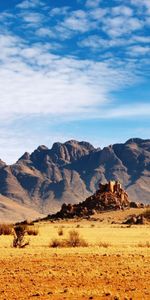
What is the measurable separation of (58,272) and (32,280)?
1.94m

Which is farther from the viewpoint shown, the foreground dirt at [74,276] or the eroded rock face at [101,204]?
the eroded rock face at [101,204]

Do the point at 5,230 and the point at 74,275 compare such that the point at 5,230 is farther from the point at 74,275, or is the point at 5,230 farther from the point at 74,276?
the point at 74,276

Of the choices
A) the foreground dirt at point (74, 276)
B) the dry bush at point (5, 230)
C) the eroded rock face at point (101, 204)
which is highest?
the eroded rock face at point (101, 204)

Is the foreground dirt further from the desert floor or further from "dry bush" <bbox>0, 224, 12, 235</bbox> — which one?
"dry bush" <bbox>0, 224, 12, 235</bbox>

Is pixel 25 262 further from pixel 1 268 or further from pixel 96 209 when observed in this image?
pixel 96 209

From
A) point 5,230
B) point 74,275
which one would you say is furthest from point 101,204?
point 74,275

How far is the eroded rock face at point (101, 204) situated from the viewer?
10150 cm

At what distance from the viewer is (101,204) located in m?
105

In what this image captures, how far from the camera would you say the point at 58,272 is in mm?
21078

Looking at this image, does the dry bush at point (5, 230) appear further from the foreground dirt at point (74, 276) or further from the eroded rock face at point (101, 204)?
the eroded rock face at point (101, 204)

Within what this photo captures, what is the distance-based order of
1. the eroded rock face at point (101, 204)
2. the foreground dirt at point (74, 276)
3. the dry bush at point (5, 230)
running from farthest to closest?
the eroded rock face at point (101, 204) < the dry bush at point (5, 230) < the foreground dirt at point (74, 276)

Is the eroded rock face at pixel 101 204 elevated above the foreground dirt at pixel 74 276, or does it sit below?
above

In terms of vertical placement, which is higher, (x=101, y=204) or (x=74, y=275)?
(x=101, y=204)

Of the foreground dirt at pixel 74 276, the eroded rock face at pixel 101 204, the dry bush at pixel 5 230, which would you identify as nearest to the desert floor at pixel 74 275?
the foreground dirt at pixel 74 276
